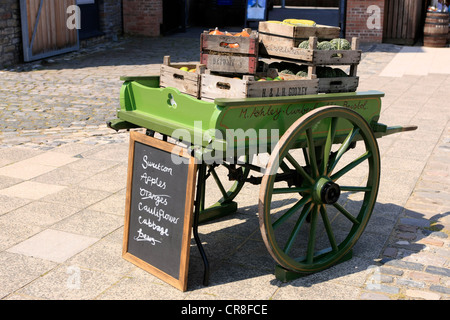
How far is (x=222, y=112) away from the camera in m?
3.69

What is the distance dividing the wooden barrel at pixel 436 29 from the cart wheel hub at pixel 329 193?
13926 mm

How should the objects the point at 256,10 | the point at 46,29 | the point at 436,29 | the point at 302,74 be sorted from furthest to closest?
the point at 256,10 < the point at 436,29 < the point at 46,29 < the point at 302,74

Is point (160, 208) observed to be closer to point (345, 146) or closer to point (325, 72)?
point (345, 146)

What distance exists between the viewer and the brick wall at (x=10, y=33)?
1171 cm

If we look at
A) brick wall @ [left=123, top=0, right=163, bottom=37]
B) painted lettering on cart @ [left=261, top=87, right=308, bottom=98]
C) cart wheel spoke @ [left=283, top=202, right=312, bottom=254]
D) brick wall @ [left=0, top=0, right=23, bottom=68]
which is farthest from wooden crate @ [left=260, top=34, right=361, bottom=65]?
brick wall @ [left=123, top=0, right=163, bottom=37]

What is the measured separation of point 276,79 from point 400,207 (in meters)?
1.93

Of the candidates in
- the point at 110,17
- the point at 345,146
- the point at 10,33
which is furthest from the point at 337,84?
the point at 110,17

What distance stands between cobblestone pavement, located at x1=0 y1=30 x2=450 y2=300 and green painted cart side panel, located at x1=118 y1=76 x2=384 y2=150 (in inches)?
36.3

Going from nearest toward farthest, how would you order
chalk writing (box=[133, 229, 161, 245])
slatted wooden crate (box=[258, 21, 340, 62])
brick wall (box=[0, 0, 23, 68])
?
chalk writing (box=[133, 229, 161, 245]) < slatted wooden crate (box=[258, 21, 340, 62]) < brick wall (box=[0, 0, 23, 68])

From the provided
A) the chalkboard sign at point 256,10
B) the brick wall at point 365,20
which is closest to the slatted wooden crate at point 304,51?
the brick wall at point 365,20

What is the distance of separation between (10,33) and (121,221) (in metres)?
8.15

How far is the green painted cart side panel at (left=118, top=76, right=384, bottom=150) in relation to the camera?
3.76 m

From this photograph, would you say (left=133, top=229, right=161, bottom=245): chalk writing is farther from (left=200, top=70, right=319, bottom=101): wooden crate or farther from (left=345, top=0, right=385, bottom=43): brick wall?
(left=345, top=0, right=385, bottom=43): brick wall
